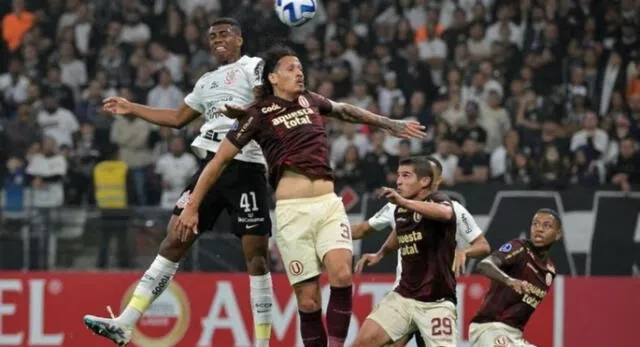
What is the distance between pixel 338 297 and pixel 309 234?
50cm

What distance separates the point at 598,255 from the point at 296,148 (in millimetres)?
7518

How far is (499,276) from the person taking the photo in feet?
38.7

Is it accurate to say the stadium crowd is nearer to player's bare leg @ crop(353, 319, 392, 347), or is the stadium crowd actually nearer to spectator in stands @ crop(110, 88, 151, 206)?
spectator in stands @ crop(110, 88, 151, 206)

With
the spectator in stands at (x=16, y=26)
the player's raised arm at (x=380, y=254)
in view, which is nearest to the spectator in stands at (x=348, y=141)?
the spectator in stands at (x=16, y=26)

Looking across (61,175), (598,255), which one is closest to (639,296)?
(598,255)

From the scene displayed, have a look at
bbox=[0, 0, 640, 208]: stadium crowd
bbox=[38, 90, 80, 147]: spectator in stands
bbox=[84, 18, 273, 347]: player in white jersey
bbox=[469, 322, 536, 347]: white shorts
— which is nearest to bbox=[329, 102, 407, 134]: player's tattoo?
bbox=[84, 18, 273, 347]: player in white jersey

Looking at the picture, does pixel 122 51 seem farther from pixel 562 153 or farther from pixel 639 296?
pixel 639 296

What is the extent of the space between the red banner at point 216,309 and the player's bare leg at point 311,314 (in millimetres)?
5372

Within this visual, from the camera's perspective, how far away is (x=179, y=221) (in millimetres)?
10727

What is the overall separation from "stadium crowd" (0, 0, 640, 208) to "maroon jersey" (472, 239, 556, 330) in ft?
16.0

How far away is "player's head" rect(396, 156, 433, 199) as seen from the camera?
1114cm

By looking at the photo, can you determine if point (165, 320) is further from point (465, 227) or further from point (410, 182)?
point (410, 182)

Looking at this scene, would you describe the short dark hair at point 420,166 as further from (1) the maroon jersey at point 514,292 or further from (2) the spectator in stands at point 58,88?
(2) the spectator in stands at point 58,88

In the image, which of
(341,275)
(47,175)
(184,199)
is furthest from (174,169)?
(341,275)
